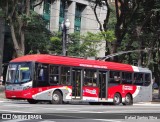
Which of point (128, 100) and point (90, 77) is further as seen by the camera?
point (128, 100)

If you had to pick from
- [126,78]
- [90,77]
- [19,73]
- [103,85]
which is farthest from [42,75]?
[126,78]

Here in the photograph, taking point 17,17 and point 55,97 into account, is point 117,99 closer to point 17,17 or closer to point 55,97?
point 55,97

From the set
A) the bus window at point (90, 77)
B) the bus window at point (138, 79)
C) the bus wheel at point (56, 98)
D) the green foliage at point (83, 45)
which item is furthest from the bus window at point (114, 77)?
the green foliage at point (83, 45)

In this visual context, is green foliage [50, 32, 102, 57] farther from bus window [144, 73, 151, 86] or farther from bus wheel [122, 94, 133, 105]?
bus wheel [122, 94, 133, 105]

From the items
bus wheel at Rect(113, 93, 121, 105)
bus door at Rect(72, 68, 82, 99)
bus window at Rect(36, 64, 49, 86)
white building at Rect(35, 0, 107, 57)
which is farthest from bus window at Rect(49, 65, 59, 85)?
white building at Rect(35, 0, 107, 57)

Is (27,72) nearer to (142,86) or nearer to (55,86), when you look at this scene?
(55,86)

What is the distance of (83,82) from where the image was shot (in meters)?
30.2

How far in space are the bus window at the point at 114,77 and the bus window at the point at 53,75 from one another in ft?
17.1

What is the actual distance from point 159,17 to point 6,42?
78.8 ft

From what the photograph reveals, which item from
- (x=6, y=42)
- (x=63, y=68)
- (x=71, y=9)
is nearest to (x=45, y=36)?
(x=6, y=42)

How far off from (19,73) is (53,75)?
6.81ft

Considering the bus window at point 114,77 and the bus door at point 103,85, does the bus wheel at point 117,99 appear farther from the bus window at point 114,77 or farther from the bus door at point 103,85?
the bus door at point 103,85

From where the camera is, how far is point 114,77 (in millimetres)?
32844

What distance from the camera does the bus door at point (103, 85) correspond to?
104ft
